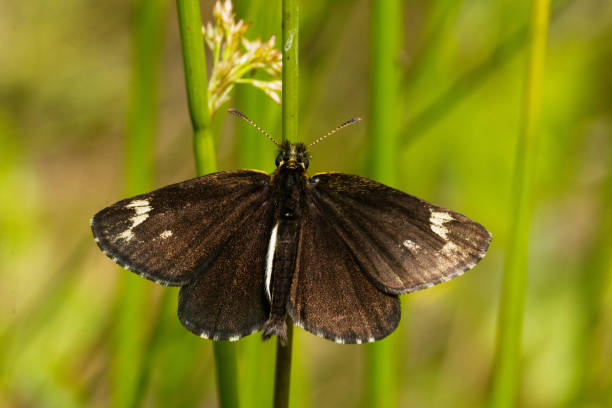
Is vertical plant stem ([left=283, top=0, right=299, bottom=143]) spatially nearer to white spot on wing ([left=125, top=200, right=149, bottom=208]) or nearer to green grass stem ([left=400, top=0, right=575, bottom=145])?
white spot on wing ([left=125, top=200, right=149, bottom=208])

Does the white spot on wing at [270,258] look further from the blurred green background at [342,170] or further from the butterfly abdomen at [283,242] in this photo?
the blurred green background at [342,170]

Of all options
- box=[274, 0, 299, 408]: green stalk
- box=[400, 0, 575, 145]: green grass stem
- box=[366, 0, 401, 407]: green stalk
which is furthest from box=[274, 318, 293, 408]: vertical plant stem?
box=[400, 0, 575, 145]: green grass stem

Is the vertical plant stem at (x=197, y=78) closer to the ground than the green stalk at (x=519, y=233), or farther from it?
farther from it

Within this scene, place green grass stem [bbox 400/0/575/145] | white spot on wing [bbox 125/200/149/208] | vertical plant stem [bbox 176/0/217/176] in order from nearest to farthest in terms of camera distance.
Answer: vertical plant stem [bbox 176/0/217/176], white spot on wing [bbox 125/200/149/208], green grass stem [bbox 400/0/575/145]

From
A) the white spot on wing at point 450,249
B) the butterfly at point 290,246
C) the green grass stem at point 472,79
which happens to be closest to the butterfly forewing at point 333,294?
the butterfly at point 290,246

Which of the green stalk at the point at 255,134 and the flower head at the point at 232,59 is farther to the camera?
the green stalk at the point at 255,134

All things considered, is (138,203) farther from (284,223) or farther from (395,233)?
(395,233)
